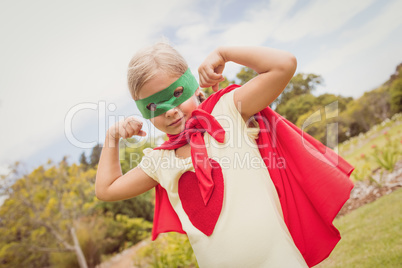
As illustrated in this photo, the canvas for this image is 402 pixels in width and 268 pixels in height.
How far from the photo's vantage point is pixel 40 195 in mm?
12266

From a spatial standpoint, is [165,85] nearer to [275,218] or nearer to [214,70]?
[214,70]

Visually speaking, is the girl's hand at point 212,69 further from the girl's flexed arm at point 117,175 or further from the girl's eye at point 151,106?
the girl's flexed arm at point 117,175

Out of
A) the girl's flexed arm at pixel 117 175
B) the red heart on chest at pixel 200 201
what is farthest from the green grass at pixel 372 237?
the girl's flexed arm at pixel 117 175

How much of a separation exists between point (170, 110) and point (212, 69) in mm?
311

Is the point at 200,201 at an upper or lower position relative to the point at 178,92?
lower

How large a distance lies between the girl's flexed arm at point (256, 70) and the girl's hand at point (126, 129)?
1.77 ft

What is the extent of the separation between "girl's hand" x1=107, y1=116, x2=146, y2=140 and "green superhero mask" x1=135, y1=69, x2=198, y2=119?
0.17 meters

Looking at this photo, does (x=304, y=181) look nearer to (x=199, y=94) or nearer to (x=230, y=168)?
(x=230, y=168)

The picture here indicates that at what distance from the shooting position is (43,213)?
1221cm

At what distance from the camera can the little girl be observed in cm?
136

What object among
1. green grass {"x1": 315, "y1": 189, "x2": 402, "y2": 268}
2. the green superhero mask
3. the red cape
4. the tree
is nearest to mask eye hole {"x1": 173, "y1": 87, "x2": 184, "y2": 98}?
the green superhero mask

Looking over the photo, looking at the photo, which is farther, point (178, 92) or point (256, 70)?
point (178, 92)

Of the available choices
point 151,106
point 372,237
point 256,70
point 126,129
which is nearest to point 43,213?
point 372,237

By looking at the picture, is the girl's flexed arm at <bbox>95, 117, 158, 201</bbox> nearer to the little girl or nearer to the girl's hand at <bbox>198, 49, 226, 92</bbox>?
the little girl
